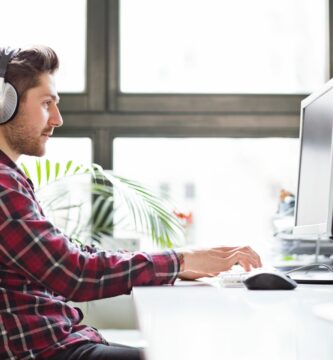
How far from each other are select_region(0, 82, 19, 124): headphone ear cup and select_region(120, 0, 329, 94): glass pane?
1.75 m

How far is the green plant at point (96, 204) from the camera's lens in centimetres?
278

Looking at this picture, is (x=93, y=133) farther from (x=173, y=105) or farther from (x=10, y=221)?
(x=10, y=221)

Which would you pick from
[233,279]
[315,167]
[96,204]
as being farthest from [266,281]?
[96,204]

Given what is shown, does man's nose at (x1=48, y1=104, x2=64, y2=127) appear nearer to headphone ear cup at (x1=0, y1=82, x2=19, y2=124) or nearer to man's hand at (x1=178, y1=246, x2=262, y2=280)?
headphone ear cup at (x1=0, y1=82, x2=19, y2=124)

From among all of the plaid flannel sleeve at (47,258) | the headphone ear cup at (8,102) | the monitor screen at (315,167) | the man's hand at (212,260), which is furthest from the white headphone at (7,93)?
the monitor screen at (315,167)

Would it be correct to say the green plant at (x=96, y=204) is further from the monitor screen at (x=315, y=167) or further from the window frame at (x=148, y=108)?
the monitor screen at (x=315, y=167)

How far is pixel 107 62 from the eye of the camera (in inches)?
131

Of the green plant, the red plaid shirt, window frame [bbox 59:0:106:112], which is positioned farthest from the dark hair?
window frame [bbox 59:0:106:112]

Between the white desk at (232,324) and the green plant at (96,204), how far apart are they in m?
1.20

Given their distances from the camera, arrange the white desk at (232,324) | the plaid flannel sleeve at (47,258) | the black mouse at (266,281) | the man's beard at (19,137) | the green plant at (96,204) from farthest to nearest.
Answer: the green plant at (96,204)
the man's beard at (19,137)
the black mouse at (266,281)
the plaid flannel sleeve at (47,258)
the white desk at (232,324)

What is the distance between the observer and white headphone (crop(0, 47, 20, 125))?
1.62 m

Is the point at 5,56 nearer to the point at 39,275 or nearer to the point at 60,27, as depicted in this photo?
the point at 39,275

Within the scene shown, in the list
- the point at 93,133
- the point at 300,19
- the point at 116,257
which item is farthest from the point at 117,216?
the point at 116,257

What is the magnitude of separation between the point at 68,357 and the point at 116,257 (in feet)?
0.73
